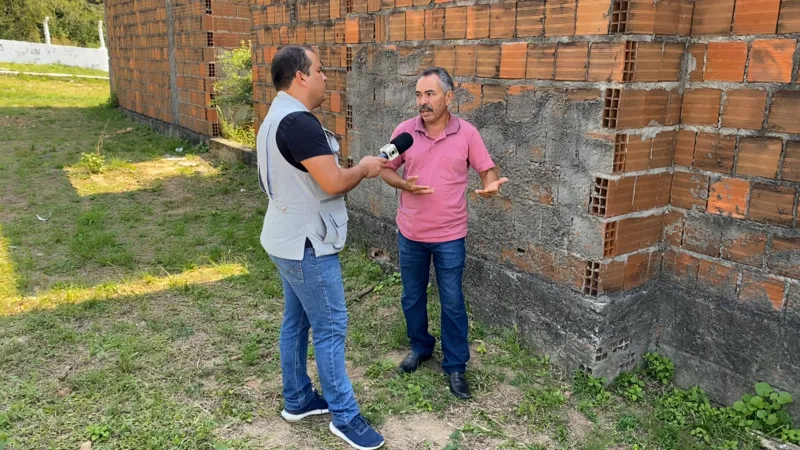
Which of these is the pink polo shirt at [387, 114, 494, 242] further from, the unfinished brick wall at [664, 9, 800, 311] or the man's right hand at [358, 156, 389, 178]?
the unfinished brick wall at [664, 9, 800, 311]

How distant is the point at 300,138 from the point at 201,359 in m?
1.98

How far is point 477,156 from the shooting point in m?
3.38

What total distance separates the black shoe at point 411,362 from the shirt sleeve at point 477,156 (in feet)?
4.05

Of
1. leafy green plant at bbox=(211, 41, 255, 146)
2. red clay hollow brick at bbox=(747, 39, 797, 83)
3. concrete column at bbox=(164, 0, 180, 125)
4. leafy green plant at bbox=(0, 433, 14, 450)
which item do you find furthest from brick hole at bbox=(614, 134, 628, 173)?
concrete column at bbox=(164, 0, 180, 125)

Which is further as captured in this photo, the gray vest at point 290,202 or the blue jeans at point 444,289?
the blue jeans at point 444,289

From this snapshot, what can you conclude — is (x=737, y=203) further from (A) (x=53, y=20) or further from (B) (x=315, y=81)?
(A) (x=53, y=20)

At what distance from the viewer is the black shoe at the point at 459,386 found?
345 cm

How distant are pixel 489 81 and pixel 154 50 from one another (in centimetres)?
1002

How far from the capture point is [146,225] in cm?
669

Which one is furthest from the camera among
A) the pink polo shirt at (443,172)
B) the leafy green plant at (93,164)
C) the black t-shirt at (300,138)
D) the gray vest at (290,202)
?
the leafy green plant at (93,164)

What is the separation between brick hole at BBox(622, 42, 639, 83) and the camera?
3.06 meters

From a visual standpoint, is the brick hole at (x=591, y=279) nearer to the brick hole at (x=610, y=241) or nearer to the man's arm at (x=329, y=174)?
the brick hole at (x=610, y=241)

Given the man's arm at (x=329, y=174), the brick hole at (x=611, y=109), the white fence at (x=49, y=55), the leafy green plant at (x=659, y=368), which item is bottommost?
the leafy green plant at (x=659, y=368)

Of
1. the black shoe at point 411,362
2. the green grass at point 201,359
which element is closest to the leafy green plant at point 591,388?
the green grass at point 201,359
